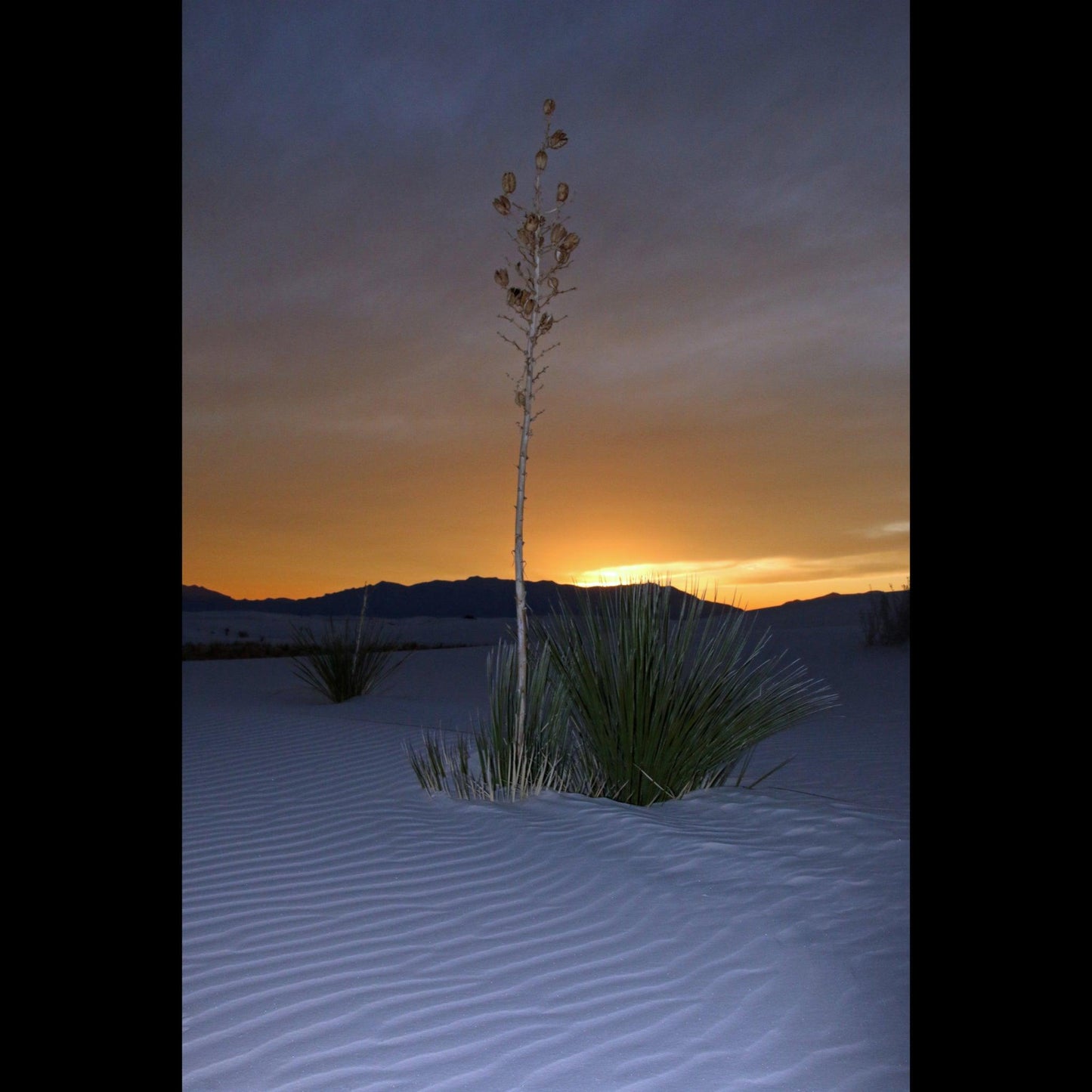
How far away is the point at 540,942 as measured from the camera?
11.1 feet

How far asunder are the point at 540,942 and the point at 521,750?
235cm

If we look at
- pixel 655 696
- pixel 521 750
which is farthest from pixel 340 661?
pixel 655 696

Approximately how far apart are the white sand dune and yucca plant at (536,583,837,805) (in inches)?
10.9

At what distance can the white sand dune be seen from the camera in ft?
8.32

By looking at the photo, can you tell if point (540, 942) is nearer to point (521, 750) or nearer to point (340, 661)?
point (521, 750)

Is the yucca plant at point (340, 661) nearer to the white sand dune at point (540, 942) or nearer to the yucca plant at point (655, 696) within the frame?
the white sand dune at point (540, 942)

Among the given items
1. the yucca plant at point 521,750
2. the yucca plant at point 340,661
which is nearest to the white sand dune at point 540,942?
the yucca plant at point 521,750

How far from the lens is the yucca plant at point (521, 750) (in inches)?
228

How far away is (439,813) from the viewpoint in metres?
5.60

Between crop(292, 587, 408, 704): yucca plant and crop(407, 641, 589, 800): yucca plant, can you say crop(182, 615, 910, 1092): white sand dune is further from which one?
crop(292, 587, 408, 704): yucca plant
